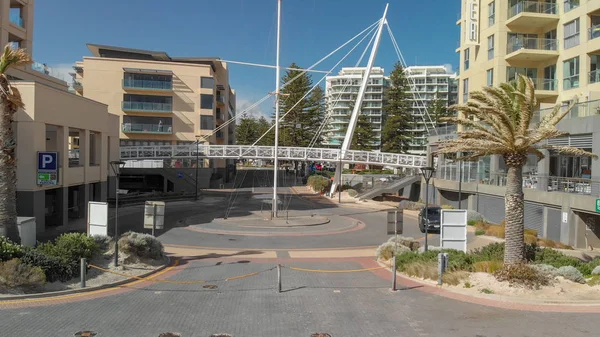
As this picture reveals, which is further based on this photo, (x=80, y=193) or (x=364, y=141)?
(x=364, y=141)

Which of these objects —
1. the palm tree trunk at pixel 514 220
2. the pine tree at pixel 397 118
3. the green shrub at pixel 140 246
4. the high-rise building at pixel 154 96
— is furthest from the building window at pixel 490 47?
the high-rise building at pixel 154 96

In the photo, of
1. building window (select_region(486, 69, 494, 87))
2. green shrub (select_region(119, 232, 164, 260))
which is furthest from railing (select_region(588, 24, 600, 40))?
green shrub (select_region(119, 232, 164, 260))

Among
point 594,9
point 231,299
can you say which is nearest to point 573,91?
point 594,9

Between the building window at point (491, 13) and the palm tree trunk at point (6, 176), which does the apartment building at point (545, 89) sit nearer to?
the building window at point (491, 13)

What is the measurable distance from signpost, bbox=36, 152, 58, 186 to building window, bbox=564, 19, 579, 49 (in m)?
34.7

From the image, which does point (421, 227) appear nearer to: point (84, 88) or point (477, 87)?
point (477, 87)

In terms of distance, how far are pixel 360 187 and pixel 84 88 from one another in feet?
129

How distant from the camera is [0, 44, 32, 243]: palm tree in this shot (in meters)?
15.0

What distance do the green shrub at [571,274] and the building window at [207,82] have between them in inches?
2172

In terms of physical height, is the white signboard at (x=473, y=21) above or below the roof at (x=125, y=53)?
below

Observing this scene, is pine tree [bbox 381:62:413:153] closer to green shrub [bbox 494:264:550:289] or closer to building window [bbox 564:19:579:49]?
building window [bbox 564:19:579:49]

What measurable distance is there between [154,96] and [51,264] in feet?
168

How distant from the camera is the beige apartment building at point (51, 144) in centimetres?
2277

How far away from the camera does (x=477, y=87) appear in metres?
40.6
